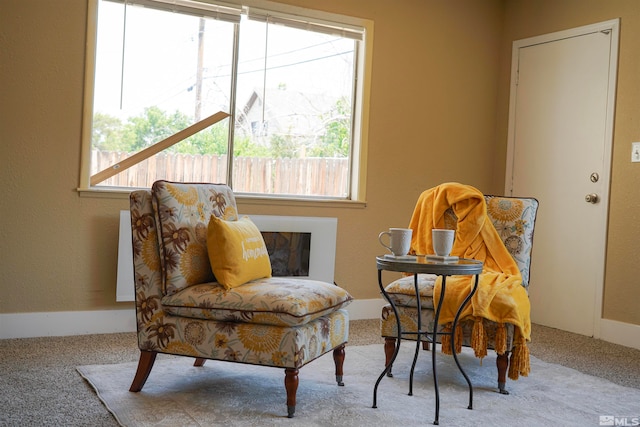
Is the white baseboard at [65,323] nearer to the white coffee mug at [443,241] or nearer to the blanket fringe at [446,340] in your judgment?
the blanket fringe at [446,340]

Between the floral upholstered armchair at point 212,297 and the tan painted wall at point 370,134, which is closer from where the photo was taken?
the floral upholstered armchair at point 212,297

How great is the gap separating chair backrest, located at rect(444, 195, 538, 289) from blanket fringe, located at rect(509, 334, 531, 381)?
49cm

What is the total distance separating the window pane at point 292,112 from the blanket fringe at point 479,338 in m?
1.86

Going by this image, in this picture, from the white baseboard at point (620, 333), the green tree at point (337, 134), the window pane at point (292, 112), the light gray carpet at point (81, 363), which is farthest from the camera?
the green tree at point (337, 134)

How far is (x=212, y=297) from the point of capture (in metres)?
2.61

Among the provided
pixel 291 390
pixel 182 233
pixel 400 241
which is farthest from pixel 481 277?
pixel 182 233

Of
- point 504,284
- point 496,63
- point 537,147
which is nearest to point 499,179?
point 537,147

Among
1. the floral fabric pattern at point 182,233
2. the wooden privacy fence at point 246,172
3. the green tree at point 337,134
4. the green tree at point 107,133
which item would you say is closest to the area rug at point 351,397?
the floral fabric pattern at point 182,233

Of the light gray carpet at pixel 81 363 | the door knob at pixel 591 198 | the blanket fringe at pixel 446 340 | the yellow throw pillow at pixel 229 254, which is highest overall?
the door knob at pixel 591 198

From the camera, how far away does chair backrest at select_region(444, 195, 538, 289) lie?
3.39 meters

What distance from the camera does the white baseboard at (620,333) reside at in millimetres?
4090

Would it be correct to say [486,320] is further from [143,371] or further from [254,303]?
[143,371]

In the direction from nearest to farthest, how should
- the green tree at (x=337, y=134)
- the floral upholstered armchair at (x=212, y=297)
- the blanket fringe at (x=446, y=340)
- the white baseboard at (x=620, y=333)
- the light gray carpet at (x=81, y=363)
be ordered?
the light gray carpet at (x=81, y=363) < the floral upholstered armchair at (x=212, y=297) < the blanket fringe at (x=446, y=340) < the white baseboard at (x=620, y=333) < the green tree at (x=337, y=134)

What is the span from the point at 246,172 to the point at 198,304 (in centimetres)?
181
